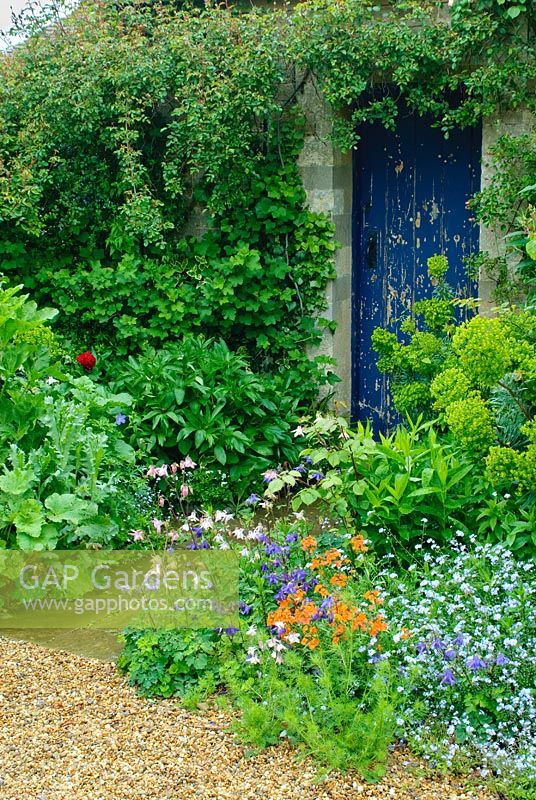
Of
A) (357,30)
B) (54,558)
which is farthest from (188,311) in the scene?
(54,558)

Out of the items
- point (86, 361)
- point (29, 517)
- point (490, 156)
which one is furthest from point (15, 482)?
point (490, 156)

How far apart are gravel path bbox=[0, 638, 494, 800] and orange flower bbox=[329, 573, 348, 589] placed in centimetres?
68

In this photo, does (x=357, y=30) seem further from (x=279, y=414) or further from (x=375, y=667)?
(x=375, y=667)

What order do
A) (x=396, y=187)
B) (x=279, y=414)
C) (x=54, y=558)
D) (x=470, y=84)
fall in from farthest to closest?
(x=396, y=187)
(x=279, y=414)
(x=470, y=84)
(x=54, y=558)

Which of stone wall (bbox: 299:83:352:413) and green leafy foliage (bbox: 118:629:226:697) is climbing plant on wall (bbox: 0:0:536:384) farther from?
green leafy foliage (bbox: 118:629:226:697)

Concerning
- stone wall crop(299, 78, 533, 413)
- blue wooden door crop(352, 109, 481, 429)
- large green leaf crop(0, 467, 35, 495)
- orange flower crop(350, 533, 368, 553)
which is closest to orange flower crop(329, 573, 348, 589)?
orange flower crop(350, 533, 368, 553)

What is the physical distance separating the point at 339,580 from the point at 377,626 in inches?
14.4

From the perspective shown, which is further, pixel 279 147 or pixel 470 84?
pixel 279 147

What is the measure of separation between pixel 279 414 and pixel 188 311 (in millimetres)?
1044

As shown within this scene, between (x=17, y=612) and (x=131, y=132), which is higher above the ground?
(x=131, y=132)

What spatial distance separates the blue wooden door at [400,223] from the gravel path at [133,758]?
3.90 metres

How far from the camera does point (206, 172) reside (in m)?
6.64

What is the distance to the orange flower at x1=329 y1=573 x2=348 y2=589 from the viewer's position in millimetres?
3830

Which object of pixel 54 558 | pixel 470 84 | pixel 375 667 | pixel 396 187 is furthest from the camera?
pixel 396 187
